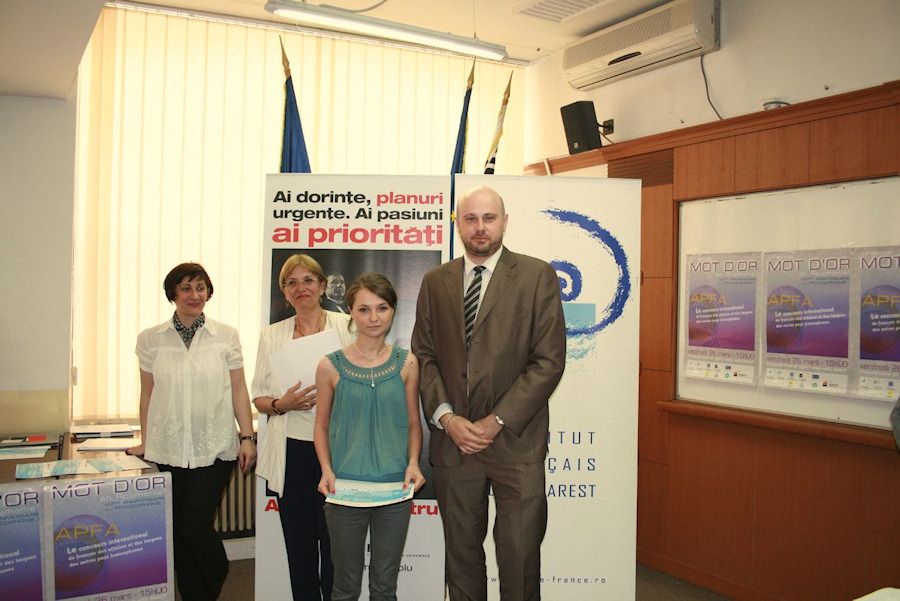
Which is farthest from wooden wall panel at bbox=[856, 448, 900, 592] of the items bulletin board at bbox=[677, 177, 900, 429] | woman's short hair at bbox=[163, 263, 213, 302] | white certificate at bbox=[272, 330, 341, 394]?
woman's short hair at bbox=[163, 263, 213, 302]

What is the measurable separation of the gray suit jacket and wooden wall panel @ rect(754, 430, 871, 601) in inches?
67.0

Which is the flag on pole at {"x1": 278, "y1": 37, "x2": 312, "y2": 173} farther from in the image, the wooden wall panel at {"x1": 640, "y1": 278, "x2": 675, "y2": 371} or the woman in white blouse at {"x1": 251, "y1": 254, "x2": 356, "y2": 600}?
the wooden wall panel at {"x1": 640, "y1": 278, "x2": 675, "y2": 371}

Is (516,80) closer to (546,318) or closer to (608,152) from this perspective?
(608,152)

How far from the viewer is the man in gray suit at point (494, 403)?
8.02 ft

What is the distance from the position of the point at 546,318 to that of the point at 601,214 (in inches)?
30.7

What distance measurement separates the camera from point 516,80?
218 inches

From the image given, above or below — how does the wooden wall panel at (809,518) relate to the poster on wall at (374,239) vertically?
below

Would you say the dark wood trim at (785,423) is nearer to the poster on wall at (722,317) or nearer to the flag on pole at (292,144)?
the poster on wall at (722,317)

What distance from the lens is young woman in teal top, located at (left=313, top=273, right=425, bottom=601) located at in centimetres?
240

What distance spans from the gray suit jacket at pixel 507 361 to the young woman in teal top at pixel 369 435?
0.11 m

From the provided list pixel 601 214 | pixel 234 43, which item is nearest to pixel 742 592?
pixel 601 214

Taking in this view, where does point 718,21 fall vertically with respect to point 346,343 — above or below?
above

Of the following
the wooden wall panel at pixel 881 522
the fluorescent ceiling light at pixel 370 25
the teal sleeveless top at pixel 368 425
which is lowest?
the wooden wall panel at pixel 881 522

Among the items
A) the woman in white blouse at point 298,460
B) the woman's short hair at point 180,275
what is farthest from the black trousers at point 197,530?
the woman's short hair at point 180,275
